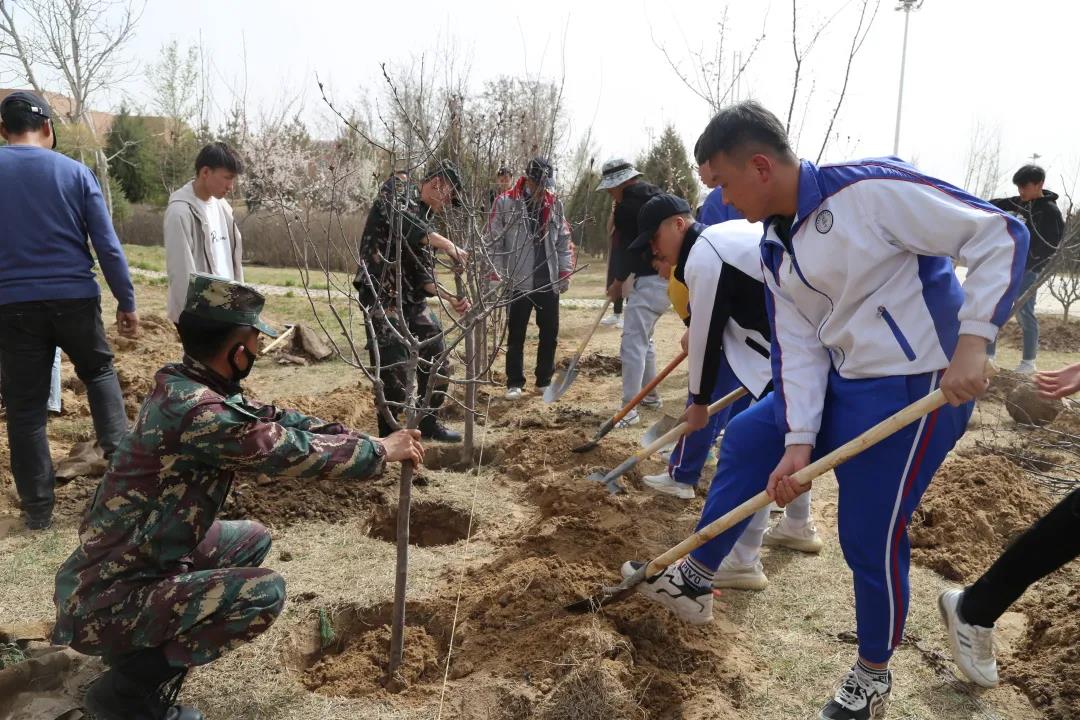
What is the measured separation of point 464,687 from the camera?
261 cm

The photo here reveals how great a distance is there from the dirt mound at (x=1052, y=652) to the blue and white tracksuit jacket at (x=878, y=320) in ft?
2.37

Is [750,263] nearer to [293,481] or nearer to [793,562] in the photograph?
[793,562]

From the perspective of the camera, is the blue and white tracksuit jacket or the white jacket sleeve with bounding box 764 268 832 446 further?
the white jacket sleeve with bounding box 764 268 832 446

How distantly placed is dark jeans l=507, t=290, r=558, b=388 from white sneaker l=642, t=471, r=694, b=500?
2.10 metres

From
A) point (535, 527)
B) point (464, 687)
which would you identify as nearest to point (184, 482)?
point (464, 687)

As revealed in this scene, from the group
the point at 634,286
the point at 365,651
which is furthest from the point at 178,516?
the point at 634,286

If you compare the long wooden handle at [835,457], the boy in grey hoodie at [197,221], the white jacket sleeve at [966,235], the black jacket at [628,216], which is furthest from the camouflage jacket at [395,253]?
the white jacket sleeve at [966,235]

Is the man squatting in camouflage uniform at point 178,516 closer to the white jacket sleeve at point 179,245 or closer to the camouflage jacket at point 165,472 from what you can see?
the camouflage jacket at point 165,472

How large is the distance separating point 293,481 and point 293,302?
801cm

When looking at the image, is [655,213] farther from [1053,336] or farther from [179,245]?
[1053,336]

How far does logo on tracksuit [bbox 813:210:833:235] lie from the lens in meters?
2.12

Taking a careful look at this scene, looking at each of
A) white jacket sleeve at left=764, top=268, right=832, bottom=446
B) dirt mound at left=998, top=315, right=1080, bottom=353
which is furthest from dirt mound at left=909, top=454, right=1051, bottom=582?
dirt mound at left=998, top=315, right=1080, bottom=353

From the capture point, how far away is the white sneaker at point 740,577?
3.34 m

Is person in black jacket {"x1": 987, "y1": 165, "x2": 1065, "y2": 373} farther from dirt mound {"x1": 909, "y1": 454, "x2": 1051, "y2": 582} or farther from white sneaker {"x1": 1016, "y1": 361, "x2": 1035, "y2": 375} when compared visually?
dirt mound {"x1": 909, "y1": 454, "x2": 1051, "y2": 582}
